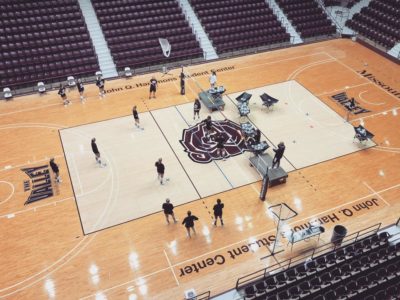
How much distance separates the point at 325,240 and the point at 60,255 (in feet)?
34.9

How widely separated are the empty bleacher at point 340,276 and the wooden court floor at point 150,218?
3.87ft

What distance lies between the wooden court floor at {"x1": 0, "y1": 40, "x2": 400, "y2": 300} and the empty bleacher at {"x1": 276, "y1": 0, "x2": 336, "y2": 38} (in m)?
9.63

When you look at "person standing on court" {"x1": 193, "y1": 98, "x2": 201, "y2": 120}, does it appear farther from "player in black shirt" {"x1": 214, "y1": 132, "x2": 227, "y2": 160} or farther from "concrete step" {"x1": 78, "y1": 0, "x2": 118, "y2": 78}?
"concrete step" {"x1": 78, "y1": 0, "x2": 118, "y2": 78}

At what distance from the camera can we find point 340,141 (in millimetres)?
21688

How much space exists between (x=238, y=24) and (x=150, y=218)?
68.8 feet

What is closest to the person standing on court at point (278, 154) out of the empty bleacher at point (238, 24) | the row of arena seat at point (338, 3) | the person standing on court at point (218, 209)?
the person standing on court at point (218, 209)

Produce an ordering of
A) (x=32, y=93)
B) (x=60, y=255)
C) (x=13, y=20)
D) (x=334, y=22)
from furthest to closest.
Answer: (x=334, y=22) → (x=13, y=20) → (x=32, y=93) → (x=60, y=255)

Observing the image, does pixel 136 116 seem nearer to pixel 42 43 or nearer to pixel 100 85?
pixel 100 85

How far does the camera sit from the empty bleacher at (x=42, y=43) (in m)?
26.5

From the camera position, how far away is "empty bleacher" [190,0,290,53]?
3127 centimetres

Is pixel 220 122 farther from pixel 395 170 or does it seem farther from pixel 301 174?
pixel 395 170

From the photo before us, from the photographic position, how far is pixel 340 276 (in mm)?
13977

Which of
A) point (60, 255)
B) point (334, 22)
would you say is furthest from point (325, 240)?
point (334, 22)

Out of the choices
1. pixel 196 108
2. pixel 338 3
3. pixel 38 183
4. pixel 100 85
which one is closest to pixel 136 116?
pixel 196 108
